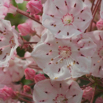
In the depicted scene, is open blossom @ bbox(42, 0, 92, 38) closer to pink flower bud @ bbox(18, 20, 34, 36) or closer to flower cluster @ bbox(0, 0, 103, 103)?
flower cluster @ bbox(0, 0, 103, 103)

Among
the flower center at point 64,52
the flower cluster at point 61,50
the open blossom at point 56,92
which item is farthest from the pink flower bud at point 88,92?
the flower center at point 64,52

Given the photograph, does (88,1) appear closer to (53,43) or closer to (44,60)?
(53,43)

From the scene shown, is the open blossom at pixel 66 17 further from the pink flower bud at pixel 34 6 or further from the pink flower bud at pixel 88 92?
the pink flower bud at pixel 88 92

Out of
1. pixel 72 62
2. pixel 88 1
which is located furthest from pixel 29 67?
pixel 88 1

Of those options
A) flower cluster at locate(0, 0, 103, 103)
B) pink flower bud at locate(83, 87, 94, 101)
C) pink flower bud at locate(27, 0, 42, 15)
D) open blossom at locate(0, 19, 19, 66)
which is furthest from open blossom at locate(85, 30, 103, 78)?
open blossom at locate(0, 19, 19, 66)

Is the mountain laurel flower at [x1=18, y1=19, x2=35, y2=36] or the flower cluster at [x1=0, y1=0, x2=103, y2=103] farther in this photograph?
the mountain laurel flower at [x1=18, y1=19, x2=35, y2=36]
